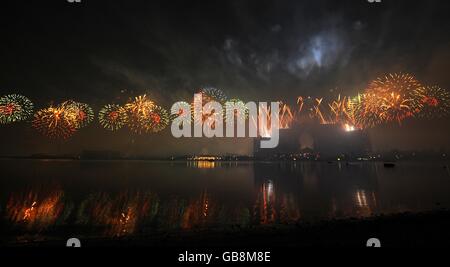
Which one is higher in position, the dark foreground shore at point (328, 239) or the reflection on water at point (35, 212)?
the reflection on water at point (35, 212)

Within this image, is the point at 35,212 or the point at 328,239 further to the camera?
the point at 35,212

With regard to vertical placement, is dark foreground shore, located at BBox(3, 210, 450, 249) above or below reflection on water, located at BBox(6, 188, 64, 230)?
below

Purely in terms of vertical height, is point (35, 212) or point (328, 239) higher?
point (35, 212)

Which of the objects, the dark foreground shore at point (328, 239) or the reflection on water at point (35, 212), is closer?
the dark foreground shore at point (328, 239)

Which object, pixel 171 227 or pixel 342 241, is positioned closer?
pixel 342 241

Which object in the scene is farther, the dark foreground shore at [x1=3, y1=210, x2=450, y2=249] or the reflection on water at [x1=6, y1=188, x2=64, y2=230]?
the reflection on water at [x1=6, y1=188, x2=64, y2=230]
